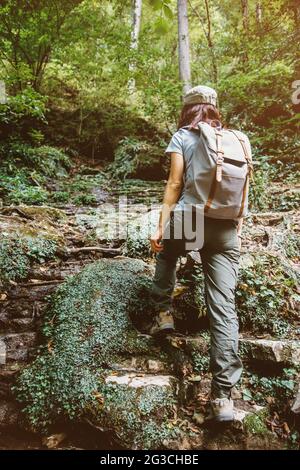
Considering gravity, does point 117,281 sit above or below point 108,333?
above

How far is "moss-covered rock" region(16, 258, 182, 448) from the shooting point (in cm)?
276

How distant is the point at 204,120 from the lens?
2.92m

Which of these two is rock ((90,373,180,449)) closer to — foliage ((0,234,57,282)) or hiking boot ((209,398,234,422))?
hiking boot ((209,398,234,422))

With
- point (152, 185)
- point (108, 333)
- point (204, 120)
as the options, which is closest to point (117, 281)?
point (108, 333)

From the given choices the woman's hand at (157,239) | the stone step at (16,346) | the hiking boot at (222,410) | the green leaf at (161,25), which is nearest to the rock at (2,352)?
the stone step at (16,346)

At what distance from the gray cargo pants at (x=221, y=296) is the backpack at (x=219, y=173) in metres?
0.17

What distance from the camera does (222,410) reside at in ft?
8.34

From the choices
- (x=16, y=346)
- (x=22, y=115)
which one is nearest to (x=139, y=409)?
(x=16, y=346)

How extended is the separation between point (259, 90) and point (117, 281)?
8973mm

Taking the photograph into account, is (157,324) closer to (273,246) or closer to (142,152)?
(273,246)

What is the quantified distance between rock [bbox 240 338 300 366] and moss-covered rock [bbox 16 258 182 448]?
2.63ft

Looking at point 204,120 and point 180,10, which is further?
point 180,10

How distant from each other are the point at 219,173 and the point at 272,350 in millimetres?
1736
